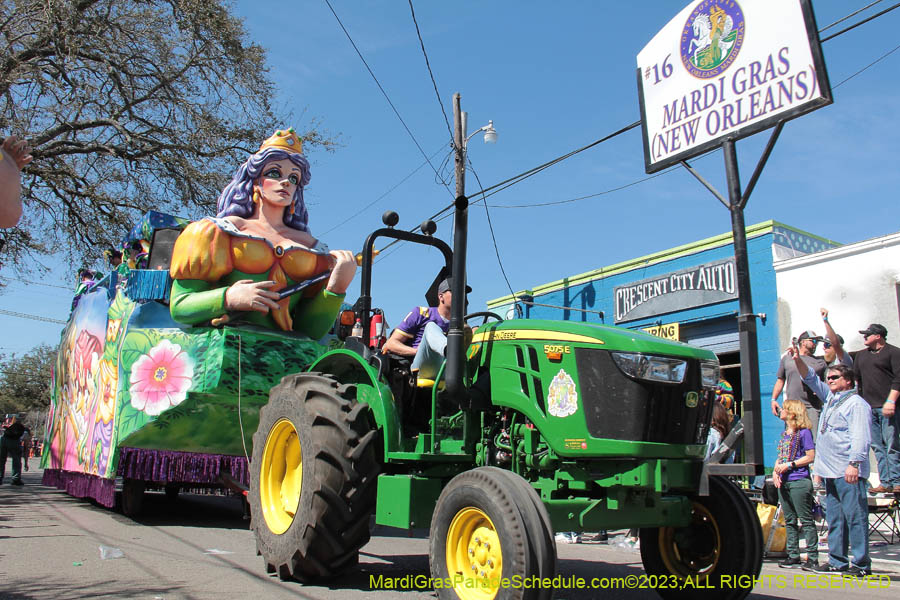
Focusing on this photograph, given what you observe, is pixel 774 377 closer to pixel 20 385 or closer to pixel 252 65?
pixel 252 65

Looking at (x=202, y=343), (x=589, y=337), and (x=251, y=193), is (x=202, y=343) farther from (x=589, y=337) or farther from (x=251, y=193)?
(x=589, y=337)

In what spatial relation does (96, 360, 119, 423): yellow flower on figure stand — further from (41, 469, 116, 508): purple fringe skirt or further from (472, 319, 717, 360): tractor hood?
(472, 319, 717, 360): tractor hood

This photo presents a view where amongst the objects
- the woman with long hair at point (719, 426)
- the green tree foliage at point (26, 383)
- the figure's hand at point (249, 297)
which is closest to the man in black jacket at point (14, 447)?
the figure's hand at point (249, 297)

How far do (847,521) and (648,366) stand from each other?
3545 mm

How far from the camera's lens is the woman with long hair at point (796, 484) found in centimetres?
671

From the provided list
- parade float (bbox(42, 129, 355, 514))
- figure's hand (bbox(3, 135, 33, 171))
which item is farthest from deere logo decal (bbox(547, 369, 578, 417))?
parade float (bbox(42, 129, 355, 514))

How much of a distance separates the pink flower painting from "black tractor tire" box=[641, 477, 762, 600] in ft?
14.7

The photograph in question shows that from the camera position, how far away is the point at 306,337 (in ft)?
24.2

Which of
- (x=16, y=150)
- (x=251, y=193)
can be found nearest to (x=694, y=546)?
(x=16, y=150)

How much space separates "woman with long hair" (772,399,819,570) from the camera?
6715 mm

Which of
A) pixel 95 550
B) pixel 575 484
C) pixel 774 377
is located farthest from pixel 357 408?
pixel 774 377

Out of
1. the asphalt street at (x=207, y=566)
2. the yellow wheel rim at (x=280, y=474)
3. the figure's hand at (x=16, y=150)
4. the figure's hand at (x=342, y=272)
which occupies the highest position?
the figure's hand at (x=342, y=272)

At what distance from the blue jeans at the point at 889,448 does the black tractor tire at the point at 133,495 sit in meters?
7.89

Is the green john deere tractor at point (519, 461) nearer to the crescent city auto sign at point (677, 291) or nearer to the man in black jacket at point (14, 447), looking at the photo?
the crescent city auto sign at point (677, 291)
